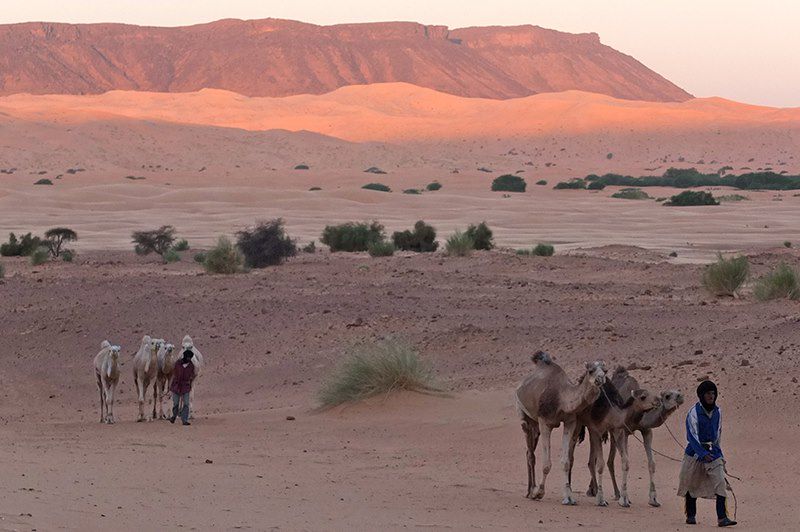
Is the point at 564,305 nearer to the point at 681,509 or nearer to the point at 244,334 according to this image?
the point at 244,334

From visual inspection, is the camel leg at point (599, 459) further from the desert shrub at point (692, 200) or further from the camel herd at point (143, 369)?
the desert shrub at point (692, 200)

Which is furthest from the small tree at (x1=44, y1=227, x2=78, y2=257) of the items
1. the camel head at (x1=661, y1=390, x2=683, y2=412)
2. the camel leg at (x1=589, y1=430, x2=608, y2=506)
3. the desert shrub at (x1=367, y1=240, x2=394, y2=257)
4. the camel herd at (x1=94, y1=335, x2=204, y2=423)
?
the camel head at (x1=661, y1=390, x2=683, y2=412)

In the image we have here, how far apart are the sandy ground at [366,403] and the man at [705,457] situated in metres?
0.29

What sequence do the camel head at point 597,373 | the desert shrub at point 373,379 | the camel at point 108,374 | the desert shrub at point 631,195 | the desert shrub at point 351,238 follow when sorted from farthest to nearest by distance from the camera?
the desert shrub at point 631,195 → the desert shrub at point 351,238 → the desert shrub at point 373,379 → the camel at point 108,374 → the camel head at point 597,373

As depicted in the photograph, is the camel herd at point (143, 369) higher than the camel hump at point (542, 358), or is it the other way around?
the camel hump at point (542, 358)

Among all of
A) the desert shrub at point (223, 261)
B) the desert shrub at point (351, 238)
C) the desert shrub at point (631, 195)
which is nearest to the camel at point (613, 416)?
the desert shrub at point (223, 261)

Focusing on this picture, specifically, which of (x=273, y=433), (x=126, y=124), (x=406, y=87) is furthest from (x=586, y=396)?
(x=406, y=87)

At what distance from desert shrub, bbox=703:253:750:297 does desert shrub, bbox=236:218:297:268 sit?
13.1 meters

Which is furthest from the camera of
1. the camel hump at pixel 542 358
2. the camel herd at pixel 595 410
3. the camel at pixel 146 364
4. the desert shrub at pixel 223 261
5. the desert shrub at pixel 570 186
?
the desert shrub at pixel 570 186

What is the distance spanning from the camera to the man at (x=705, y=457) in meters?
10.4

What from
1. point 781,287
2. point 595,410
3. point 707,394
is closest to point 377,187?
point 781,287

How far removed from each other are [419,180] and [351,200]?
20.2 m

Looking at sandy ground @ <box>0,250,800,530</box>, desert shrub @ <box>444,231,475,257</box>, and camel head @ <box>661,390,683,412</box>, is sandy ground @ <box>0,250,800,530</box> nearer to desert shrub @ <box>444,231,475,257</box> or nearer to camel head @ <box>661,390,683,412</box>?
camel head @ <box>661,390,683,412</box>

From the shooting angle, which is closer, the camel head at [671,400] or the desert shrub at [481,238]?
the camel head at [671,400]
